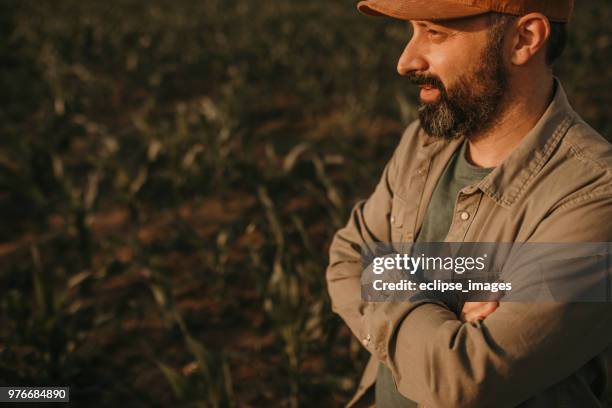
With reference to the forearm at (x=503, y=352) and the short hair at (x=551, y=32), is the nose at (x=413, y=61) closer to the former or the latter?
the short hair at (x=551, y=32)

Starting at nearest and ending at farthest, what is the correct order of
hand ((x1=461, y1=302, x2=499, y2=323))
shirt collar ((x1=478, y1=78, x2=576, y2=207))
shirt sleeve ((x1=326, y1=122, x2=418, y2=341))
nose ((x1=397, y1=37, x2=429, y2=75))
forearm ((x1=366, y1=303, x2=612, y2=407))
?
forearm ((x1=366, y1=303, x2=612, y2=407)) → hand ((x1=461, y1=302, x2=499, y2=323)) → shirt collar ((x1=478, y1=78, x2=576, y2=207)) → nose ((x1=397, y1=37, x2=429, y2=75)) → shirt sleeve ((x1=326, y1=122, x2=418, y2=341))

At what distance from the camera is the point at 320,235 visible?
366 cm

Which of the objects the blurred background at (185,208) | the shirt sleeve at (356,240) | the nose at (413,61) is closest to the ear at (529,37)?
the nose at (413,61)

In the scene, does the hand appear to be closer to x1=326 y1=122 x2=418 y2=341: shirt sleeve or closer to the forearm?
the forearm

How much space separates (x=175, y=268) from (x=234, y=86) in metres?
3.31

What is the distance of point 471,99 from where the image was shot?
137 cm

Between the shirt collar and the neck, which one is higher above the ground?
the neck

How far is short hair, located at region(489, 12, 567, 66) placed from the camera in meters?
1.28

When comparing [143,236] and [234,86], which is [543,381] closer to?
[143,236]

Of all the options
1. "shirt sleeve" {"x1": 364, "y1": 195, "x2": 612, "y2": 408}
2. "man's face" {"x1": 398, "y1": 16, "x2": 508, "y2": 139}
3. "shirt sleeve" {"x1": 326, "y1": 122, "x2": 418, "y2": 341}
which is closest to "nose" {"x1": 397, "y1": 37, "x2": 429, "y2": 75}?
"man's face" {"x1": 398, "y1": 16, "x2": 508, "y2": 139}

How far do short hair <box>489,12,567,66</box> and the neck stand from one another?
0.06 meters

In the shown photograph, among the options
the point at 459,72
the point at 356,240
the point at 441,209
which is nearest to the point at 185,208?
the point at 356,240

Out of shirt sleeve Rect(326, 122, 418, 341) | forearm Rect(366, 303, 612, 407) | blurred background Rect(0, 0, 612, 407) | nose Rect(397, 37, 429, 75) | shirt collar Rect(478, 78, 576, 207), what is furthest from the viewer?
blurred background Rect(0, 0, 612, 407)

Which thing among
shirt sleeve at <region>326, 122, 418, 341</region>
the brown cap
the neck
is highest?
the brown cap
